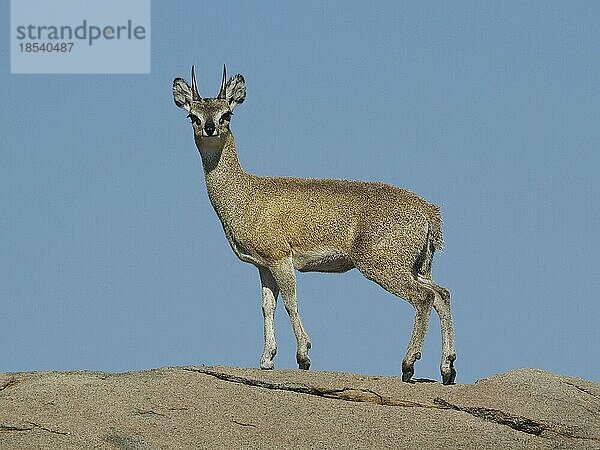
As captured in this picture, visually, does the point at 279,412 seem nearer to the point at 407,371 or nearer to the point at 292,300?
the point at 407,371

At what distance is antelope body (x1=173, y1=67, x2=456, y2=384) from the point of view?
72.2 ft

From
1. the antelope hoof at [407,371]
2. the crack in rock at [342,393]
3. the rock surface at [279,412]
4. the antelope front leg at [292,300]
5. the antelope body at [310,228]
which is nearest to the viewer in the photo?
the rock surface at [279,412]

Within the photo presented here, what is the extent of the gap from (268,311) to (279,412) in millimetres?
3373

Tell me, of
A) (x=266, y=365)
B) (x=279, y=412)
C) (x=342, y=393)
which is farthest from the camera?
(x=266, y=365)

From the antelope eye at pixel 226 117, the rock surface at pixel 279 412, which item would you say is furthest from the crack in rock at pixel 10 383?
the antelope eye at pixel 226 117

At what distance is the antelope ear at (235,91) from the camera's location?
23.0 metres

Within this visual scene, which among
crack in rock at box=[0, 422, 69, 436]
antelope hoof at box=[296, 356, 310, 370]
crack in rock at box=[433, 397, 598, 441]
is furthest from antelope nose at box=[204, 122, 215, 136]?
crack in rock at box=[433, 397, 598, 441]

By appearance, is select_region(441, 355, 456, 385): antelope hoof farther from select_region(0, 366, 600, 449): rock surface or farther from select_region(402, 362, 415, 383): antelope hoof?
select_region(402, 362, 415, 383): antelope hoof

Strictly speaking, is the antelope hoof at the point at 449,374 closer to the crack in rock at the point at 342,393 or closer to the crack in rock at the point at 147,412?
the crack in rock at the point at 342,393

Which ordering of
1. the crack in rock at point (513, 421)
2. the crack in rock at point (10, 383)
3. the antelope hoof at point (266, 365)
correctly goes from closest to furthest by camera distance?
the crack in rock at point (513, 421)
the crack in rock at point (10, 383)
the antelope hoof at point (266, 365)

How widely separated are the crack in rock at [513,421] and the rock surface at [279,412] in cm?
2

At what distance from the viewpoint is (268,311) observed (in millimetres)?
22984

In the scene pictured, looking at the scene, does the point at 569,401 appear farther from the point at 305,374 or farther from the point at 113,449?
the point at 113,449

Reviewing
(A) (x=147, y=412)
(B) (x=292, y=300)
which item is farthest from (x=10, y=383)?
(B) (x=292, y=300)
